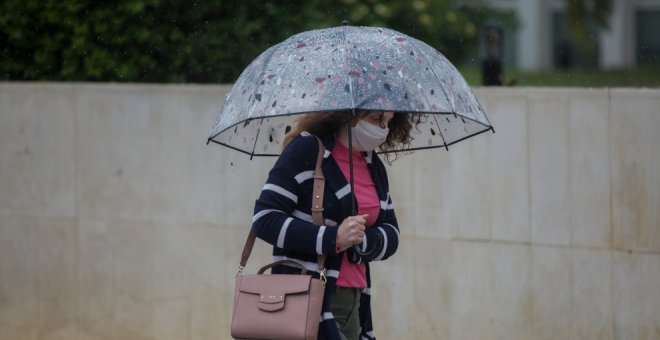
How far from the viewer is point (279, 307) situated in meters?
4.52

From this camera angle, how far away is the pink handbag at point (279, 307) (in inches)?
177

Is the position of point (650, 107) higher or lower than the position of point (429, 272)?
higher

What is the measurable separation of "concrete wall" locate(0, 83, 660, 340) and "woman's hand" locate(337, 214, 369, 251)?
214 cm

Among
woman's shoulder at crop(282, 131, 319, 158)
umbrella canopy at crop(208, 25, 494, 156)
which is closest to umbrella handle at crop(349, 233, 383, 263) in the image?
woman's shoulder at crop(282, 131, 319, 158)

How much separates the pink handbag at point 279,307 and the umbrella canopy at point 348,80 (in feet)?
1.98

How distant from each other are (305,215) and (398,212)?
2344mm

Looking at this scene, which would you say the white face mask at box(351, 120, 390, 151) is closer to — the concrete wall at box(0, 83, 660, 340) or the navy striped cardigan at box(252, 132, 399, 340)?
the navy striped cardigan at box(252, 132, 399, 340)

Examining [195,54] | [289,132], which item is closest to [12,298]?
[195,54]

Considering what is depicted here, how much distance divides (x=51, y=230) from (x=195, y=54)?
1.51 meters

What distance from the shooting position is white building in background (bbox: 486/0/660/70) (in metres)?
23.2

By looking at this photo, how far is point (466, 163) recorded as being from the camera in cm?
675

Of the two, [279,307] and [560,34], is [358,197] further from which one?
[560,34]

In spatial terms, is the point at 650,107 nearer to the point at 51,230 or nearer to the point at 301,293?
the point at 301,293

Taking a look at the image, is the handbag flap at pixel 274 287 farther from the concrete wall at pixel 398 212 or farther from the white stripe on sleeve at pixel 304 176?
the concrete wall at pixel 398 212
